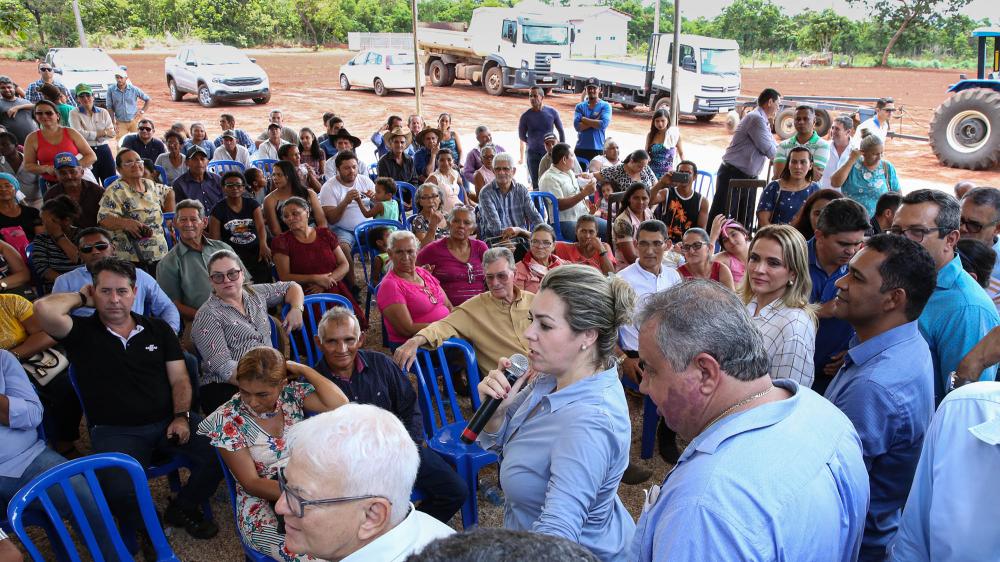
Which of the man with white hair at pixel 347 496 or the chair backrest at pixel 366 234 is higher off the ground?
the man with white hair at pixel 347 496

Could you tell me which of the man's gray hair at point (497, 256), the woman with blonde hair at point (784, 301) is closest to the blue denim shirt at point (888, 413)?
the woman with blonde hair at point (784, 301)

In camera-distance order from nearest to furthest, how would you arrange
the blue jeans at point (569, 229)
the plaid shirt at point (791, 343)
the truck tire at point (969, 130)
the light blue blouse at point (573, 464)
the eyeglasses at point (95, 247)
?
the light blue blouse at point (573, 464)
the plaid shirt at point (791, 343)
the eyeglasses at point (95, 247)
the blue jeans at point (569, 229)
the truck tire at point (969, 130)

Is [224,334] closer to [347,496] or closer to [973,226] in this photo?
[347,496]

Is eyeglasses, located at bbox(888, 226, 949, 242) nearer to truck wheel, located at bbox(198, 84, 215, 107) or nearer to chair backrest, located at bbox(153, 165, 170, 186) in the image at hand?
chair backrest, located at bbox(153, 165, 170, 186)

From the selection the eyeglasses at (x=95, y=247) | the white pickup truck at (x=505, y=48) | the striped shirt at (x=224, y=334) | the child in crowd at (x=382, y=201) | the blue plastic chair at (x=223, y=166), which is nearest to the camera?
the striped shirt at (x=224, y=334)

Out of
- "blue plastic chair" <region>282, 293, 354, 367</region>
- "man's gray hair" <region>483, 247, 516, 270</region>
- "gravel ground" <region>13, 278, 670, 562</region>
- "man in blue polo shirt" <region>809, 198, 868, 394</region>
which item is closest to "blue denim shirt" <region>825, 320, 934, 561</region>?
"man in blue polo shirt" <region>809, 198, 868, 394</region>

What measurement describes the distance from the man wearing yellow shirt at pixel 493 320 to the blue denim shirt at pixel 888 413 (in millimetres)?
1787

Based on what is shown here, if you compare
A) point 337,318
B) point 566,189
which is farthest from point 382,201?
point 337,318

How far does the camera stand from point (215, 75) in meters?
16.9

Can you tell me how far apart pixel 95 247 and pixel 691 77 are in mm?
15296

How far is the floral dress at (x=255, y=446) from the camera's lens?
7.95 feet

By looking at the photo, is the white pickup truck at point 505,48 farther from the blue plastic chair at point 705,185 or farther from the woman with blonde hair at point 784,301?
the woman with blonde hair at point 784,301

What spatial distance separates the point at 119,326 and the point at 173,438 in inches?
23.5

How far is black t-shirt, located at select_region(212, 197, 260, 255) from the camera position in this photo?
5020mm
